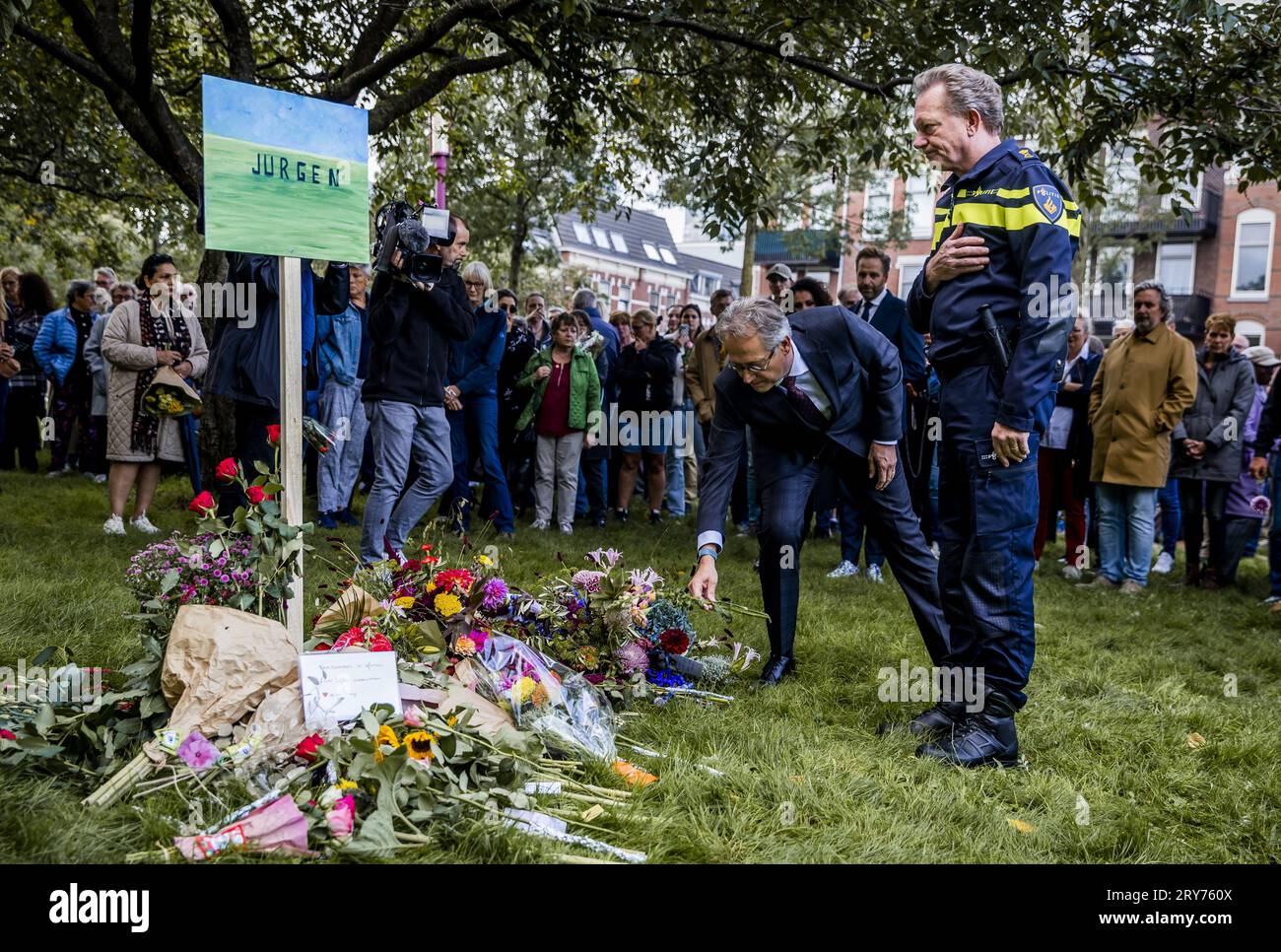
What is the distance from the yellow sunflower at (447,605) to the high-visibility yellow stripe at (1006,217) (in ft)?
7.08

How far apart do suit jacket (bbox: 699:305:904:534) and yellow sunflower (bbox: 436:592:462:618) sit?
109 cm

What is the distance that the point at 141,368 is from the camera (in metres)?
7.21

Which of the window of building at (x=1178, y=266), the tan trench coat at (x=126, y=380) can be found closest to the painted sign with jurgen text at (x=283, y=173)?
the tan trench coat at (x=126, y=380)

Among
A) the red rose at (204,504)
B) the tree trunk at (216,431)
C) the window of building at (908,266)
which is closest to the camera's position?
the red rose at (204,504)

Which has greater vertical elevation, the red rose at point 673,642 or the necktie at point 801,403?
the necktie at point 801,403

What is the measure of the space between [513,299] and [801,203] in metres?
13.3

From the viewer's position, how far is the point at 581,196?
45.2 feet

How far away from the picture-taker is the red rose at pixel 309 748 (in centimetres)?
285

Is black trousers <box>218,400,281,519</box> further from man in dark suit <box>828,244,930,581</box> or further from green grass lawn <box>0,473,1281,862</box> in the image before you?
man in dark suit <box>828,244,930,581</box>

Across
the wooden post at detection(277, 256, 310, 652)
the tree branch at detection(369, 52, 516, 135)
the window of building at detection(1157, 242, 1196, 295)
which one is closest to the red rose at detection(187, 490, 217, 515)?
the wooden post at detection(277, 256, 310, 652)

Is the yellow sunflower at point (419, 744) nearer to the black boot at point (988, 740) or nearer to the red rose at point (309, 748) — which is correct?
the red rose at point (309, 748)

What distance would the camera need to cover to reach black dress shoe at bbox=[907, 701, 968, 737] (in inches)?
153

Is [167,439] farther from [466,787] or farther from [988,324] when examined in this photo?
[988,324]

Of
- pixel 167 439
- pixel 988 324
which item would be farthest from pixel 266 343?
pixel 988 324
